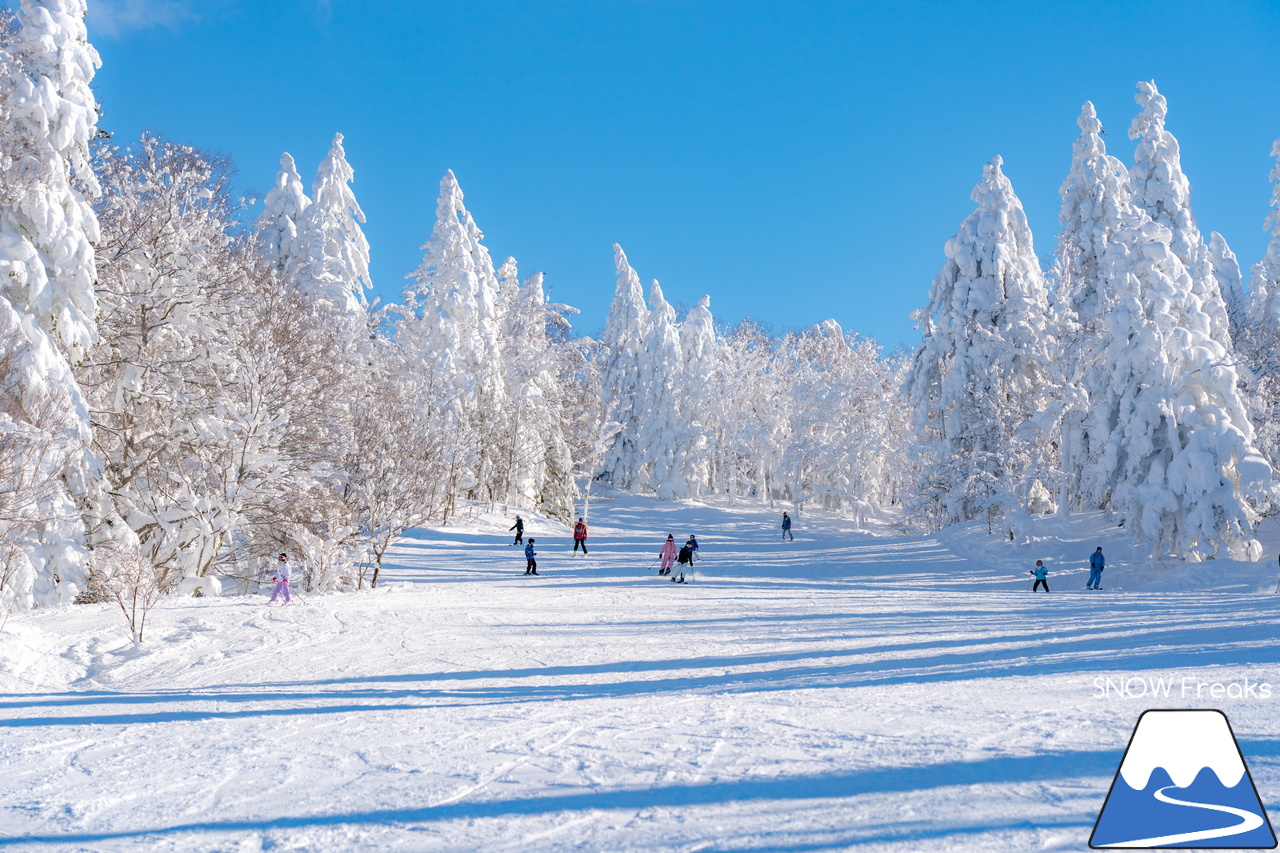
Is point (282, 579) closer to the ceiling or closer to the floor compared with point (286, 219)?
closer to the floor

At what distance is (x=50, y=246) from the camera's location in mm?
14117

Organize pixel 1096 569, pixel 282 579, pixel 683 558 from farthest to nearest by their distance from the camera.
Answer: pixel 683 558 → pixel 1096 569 → pixel 282 579

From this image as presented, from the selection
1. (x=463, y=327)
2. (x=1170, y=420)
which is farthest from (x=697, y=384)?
(x=1170, y=420)

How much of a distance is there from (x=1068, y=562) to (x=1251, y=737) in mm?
20073

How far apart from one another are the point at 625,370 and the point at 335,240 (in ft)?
105

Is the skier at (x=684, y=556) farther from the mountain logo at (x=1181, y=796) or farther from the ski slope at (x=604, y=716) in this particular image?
the mountain logo at (x=1181, y=796)

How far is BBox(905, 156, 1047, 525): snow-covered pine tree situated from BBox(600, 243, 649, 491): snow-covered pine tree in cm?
2955

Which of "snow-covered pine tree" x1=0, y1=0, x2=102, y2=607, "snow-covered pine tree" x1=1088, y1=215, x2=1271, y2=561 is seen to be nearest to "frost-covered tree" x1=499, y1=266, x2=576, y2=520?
"snow-covered pine tree" x1=0, y1=0, x2=102, y2=607

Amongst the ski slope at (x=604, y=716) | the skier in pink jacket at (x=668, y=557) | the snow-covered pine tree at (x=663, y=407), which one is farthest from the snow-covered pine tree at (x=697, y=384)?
the ski slope at (x=604, y=716)

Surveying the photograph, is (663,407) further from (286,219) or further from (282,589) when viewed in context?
(282,589)

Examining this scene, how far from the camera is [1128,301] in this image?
22000 mm

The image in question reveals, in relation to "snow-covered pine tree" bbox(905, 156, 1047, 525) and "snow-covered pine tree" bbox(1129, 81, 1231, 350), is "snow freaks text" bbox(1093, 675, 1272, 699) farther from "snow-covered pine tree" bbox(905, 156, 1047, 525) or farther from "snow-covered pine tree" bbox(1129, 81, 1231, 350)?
"snow-covered pine tree" bbox(1129, 81, 1231, 350)

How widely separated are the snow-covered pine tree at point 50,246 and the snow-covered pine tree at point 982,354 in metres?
27.5

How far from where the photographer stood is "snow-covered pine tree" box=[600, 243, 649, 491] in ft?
202
